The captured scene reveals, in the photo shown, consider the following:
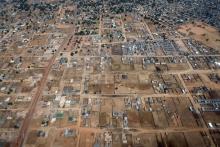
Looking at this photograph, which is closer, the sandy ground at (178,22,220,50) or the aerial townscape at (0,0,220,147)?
the aerial townscape at (0,0,220,147)

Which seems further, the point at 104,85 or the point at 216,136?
the point at 104,85

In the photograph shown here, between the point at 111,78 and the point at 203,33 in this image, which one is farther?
the point at 203,33

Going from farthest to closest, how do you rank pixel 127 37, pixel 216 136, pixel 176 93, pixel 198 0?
pixel 198 0 < pixel 127 37 < pixel 176 93 < pixel 216 136

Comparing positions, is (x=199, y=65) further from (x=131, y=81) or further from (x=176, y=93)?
(x=131, y=81)

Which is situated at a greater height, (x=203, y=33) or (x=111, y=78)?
(x=203, y=33)

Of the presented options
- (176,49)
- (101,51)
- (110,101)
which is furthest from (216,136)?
(101,51)

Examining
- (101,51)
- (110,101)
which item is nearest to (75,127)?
(110,101)

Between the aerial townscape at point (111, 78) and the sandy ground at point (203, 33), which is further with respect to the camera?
the sandy ground at point (203, 33)

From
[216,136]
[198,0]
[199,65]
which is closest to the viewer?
[216,136]
